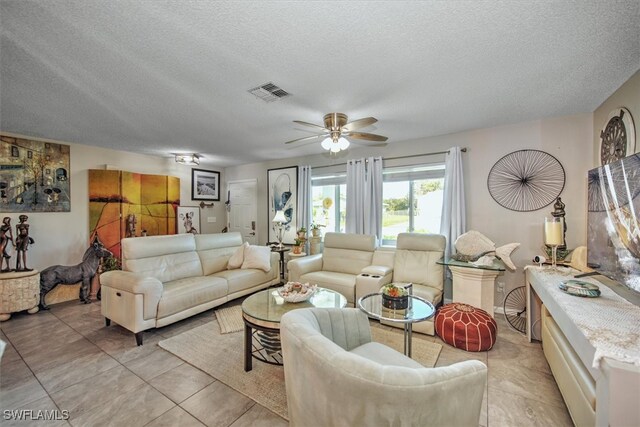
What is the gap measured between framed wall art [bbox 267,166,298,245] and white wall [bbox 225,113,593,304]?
228cm

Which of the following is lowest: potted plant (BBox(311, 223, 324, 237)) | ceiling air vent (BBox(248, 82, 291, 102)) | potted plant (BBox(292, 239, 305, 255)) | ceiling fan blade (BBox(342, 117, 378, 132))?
potted plant (BBox(292, 239, 305, 255))

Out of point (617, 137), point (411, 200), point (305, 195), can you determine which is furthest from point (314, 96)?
point (617, 137)

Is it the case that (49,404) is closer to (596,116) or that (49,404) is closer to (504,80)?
(504,80)

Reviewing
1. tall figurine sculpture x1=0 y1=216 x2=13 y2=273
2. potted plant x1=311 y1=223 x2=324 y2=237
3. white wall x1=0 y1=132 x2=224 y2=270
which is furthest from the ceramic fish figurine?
tall figurine sculpture x1=0 y1=216 x2=13 y2=273

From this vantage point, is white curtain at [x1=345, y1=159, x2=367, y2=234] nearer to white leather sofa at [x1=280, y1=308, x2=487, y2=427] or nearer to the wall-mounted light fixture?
the wall-mounted light fixture

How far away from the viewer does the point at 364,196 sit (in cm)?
433

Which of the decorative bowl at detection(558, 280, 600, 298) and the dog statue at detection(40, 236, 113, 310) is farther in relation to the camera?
the dog statue at detection(40, 236, 113, 310)

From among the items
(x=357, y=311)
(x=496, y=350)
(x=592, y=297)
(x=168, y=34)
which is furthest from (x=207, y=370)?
(x=592, y=297)

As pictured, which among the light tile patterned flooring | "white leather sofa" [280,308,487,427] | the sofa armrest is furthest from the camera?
the sofa armrest

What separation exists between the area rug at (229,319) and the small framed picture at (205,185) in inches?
132

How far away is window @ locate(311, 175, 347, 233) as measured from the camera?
4.87m

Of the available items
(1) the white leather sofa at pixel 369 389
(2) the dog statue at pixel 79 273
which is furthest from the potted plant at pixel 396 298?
(2) the dog statue at pixel 79 273

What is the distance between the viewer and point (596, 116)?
281 centimetres

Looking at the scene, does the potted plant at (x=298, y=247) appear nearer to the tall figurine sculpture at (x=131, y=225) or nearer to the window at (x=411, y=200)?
the window at (x=411, y=200)
